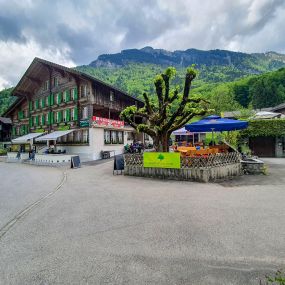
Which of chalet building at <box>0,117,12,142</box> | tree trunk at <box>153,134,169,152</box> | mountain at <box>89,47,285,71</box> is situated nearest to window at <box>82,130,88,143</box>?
tree trunk at <box>153,134,169,152</box>

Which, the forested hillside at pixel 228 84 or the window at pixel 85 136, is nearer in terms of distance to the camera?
the window at pixel 85 136

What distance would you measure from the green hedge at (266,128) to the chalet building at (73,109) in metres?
15.8

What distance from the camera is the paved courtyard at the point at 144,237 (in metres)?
3.14

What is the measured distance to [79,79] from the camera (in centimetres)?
2531

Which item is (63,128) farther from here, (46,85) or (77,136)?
(46,85)

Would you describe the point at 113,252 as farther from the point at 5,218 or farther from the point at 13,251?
the point at 5,218

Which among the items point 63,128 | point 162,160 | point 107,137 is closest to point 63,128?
point 63,128

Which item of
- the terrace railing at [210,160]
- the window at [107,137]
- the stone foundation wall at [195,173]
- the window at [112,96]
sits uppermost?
the window at [112,96]

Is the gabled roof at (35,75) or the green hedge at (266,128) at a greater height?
the gabled roof at (35,75)

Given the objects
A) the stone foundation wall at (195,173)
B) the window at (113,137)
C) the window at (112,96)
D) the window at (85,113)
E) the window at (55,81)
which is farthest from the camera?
the window at (55,81)

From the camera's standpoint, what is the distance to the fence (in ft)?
32.2

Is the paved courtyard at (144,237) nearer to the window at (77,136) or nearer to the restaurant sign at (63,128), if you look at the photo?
the window at (77,136)

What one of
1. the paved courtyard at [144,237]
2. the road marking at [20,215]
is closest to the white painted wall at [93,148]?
the road marking at [20,215]

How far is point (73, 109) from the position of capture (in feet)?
85.7
